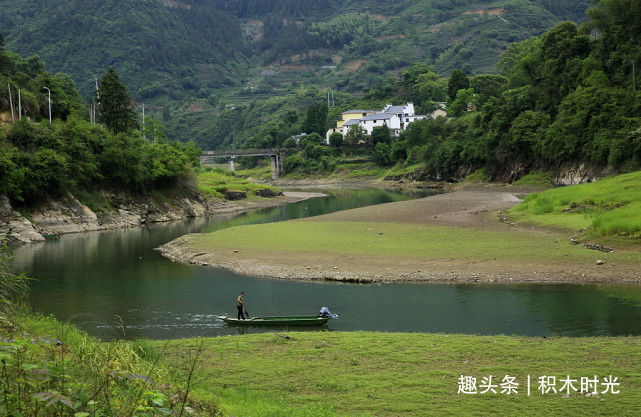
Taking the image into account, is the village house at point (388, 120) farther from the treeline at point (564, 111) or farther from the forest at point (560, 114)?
the treeline at point (564, 111)

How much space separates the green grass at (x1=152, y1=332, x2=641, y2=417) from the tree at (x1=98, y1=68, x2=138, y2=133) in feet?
261

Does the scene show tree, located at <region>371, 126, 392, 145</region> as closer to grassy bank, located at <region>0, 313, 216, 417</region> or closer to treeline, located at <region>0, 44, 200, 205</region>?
treeline, located at <region>0, 44, 200, 205</region>

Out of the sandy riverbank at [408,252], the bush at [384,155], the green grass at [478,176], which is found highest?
the bush at [384,155]

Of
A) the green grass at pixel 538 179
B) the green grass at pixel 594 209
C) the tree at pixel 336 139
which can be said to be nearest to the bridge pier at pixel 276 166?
the tree at pixel 336 139

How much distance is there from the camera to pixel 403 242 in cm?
4625

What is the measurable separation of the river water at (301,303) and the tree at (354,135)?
136 metres

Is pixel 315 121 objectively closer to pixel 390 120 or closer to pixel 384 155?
pixel 390 120

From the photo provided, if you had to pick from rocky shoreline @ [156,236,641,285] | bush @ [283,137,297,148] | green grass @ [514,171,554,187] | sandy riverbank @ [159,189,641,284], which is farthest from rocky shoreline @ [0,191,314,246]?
bush @ [283,137,297,148]

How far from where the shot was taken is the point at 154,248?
54.9 meters

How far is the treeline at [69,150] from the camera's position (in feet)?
218

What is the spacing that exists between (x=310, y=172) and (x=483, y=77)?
57.8 m

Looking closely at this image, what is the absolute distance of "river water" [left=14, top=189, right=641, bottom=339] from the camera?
26.1 meters

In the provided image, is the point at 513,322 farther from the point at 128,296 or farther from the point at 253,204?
the point at 253,204

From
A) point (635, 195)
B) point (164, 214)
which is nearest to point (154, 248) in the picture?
point (164, 214)
